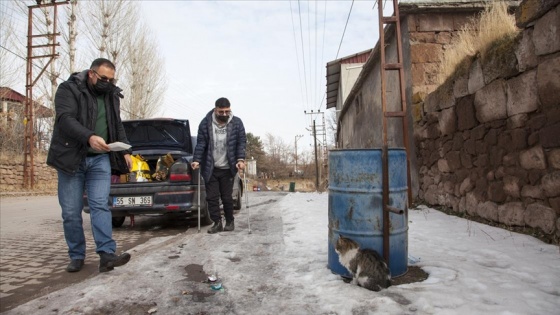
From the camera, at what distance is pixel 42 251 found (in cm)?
428

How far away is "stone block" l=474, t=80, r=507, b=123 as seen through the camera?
13.2ft

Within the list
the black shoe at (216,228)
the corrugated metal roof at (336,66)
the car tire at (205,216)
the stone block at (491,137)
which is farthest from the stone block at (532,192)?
the corrugated metal roof at (336,66)

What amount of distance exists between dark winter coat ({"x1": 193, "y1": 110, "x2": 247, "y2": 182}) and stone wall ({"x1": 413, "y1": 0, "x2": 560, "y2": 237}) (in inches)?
Answer: 118

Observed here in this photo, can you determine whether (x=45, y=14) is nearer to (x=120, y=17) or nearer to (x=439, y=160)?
(x=120, y=17)

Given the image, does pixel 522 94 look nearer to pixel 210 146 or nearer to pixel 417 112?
pixel 417 112

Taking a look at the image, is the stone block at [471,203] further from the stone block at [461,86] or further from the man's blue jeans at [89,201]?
the man's blue jeans at [89,201]

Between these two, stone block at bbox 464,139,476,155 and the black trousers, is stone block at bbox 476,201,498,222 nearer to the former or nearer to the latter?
stone block at bbox 464,139,476,155

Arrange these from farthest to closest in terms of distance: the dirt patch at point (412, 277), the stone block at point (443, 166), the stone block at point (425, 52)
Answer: the stone block at point (425, 52), the stone block at point (443, 166), the dirt patch at point (412, 277)

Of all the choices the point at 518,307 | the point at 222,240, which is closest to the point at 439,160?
the point at 222,240

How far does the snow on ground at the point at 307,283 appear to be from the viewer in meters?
2.21

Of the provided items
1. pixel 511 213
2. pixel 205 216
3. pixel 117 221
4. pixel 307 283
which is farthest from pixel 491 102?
pixel 117 221

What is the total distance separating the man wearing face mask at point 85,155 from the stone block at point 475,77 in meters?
4.07

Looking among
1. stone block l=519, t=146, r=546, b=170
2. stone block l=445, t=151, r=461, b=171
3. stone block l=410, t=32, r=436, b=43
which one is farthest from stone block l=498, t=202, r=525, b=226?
stone block l=410, t=32, r=436, b=43

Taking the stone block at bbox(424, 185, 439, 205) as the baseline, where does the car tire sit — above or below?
below
